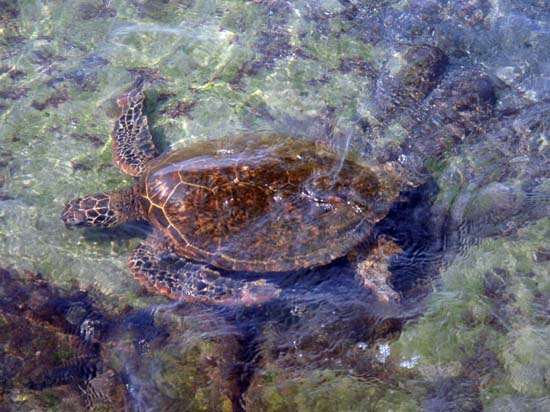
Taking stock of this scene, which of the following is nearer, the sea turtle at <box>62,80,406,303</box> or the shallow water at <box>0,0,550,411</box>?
the shallow water at <box>0,0,550,411</box>

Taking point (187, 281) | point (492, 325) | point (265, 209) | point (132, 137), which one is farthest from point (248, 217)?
point (492, 325)

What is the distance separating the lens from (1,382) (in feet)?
12.9

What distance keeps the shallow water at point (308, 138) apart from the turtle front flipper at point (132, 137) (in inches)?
8.5

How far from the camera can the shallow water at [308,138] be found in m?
3.92

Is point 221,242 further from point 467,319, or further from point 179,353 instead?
point 467,319

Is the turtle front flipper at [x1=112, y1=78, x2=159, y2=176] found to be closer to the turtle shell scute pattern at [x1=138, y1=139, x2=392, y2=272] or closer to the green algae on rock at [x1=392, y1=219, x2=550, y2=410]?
the turtle shell scute pattern at [x1=138, y1=139, x2=392, y2=272]

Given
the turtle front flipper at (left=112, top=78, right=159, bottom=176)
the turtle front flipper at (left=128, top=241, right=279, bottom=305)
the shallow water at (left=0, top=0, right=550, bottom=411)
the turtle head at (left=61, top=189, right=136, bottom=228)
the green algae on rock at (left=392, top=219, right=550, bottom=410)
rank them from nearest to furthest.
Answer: the green algae on rock at (left=392, top=219, right=550, bottom=410) → the shallow water at (left=0, top=0, right=550, bottom=411) → the turtle front flipper at (left=128, top=241, right=279, bottom=305) → the turtle head at (left=61, top=189, right=136, bottom=228) → the turtle front flipper at (left=112, top=78, right=159, bottom=176)

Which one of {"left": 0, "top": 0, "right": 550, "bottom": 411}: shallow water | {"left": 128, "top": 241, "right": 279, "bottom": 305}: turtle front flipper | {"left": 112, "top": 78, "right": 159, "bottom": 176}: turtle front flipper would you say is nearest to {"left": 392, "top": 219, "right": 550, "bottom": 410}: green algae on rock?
{"left": 0, "top": 0, "right": 550, "bottom": 411}: shallow water

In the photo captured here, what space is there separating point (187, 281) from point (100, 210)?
118cm

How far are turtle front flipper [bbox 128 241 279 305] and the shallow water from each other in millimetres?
125

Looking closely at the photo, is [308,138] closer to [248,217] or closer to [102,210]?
[248,217]

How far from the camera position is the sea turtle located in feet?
14.9

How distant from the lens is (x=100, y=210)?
4.84 m

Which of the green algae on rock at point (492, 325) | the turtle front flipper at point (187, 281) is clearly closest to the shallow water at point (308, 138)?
the green algae on rock at point (492, 325)
